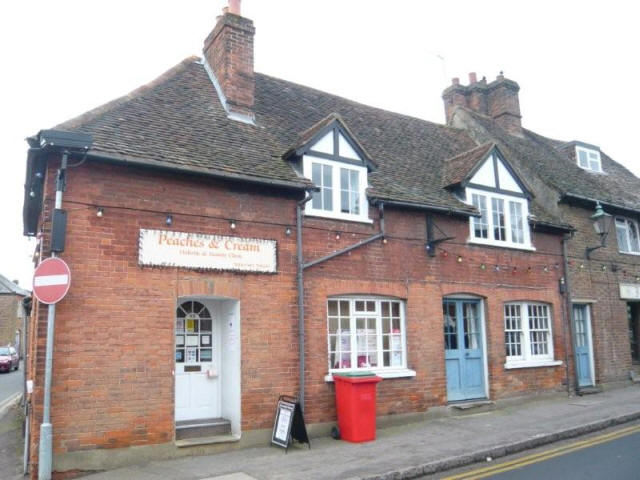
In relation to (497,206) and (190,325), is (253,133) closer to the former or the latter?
(190,325)

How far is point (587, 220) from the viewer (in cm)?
1716

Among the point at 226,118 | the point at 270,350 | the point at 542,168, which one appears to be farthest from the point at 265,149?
the point at 542,168

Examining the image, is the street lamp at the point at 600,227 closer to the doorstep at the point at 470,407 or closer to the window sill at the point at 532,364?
the window sill at the point at 532,364

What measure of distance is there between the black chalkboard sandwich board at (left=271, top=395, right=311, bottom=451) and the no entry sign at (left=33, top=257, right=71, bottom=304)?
4160mm

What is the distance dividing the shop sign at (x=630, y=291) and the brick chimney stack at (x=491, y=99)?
6.81 m

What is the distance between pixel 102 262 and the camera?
8.62 m

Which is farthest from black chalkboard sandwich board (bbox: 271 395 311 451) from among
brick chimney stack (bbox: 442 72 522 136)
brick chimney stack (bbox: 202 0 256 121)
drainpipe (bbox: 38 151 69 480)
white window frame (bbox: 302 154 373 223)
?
brick chimney stack (bbox: 442 72 522 136)

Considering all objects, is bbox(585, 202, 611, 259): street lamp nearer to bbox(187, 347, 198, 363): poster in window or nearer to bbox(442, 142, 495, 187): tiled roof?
bbox(442, 142, 495, 187): tiled roof

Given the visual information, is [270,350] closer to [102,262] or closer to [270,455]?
[270,455]

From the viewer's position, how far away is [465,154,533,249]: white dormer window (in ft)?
46.1

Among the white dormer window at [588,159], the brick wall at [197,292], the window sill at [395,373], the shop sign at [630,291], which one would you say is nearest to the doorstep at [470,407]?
A: the brick wall at [197,292]

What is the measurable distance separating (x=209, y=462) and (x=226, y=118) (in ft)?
23.3

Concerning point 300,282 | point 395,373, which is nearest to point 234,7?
point 300,282

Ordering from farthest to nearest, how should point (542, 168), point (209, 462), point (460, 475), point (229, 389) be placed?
1. point (542, 168)
2. point (229, 389)
3. point (209, 462)
4. point (460, 475)
